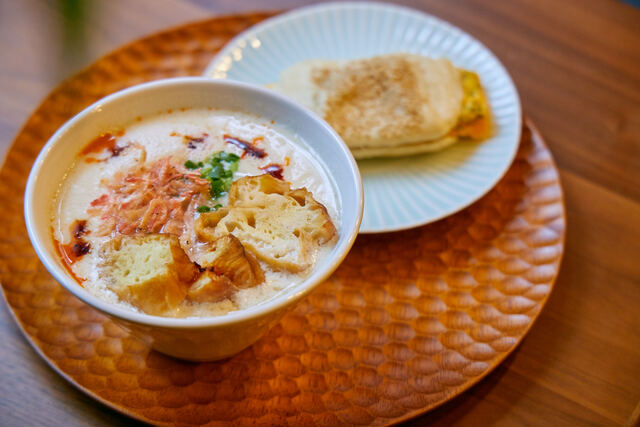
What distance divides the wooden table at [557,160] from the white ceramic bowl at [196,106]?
378 mm

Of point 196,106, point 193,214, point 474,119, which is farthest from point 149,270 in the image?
point 474,119

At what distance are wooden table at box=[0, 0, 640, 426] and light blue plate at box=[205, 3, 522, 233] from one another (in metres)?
0.21

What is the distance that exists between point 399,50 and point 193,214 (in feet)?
4.24

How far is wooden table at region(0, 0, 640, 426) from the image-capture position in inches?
56.4

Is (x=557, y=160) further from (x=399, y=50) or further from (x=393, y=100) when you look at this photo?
(x=399, y=50)

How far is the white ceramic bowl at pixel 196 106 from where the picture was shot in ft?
3.57

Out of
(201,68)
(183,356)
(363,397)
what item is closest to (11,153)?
(201,68)

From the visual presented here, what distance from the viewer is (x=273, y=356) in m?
1.47

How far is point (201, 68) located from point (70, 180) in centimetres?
91

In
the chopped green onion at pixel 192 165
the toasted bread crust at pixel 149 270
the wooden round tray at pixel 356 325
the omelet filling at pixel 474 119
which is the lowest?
the wooden round tray at pixel 356 325

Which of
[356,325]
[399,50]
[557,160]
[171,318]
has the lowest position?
[356,325]

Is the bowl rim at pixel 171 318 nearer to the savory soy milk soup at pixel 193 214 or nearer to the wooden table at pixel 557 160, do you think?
the savory soy milk soup at pixel 193 214

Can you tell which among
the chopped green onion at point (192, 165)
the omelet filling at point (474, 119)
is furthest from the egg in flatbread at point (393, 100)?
the chopped green onion at point (192, 165)

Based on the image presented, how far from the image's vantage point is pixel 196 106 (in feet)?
5.03
